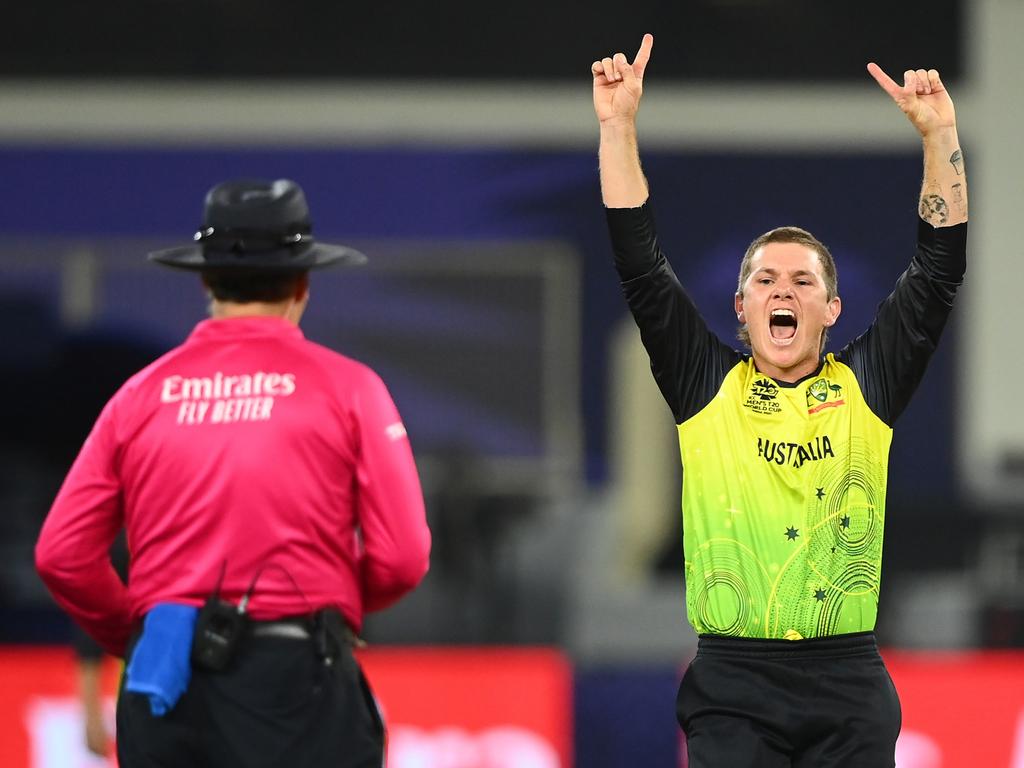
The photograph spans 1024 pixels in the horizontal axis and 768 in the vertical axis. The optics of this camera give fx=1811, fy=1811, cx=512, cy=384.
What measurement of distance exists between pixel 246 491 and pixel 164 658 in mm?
359

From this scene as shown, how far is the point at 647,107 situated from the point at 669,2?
Result: 655 mm

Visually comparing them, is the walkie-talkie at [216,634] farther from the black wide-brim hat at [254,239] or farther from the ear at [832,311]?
the ear at [832,311]

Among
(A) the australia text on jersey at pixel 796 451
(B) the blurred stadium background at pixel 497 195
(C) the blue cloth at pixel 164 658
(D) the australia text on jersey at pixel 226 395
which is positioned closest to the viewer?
(C) the blue cloth at pixel 164 658

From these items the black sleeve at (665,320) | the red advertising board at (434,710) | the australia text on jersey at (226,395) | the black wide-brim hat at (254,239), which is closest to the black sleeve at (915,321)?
the black sleeve at (665,320)

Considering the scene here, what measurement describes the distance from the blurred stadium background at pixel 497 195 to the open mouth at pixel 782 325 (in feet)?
22.3

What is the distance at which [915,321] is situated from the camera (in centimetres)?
381

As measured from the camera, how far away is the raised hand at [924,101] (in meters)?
3.85

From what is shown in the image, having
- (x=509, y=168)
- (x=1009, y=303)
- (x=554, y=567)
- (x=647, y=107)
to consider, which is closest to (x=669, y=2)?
(x=647, y=107)

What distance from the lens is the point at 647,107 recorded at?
11.2 meters

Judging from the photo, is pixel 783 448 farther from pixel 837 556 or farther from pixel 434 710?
pixel 434 710

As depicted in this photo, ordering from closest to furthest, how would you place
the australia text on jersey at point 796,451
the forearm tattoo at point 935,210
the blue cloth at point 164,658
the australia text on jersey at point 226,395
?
the blue cloth at point 164,658
the australia text on jersey at point 226,395
the australia text on jersey at point 796,451
the forearm tattoo at point 935,210

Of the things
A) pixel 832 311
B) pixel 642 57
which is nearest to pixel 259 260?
pixel 642 57

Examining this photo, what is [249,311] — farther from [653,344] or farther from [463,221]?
[463,221]

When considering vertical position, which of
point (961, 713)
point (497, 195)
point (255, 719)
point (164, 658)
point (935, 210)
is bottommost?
point (961, 713)
